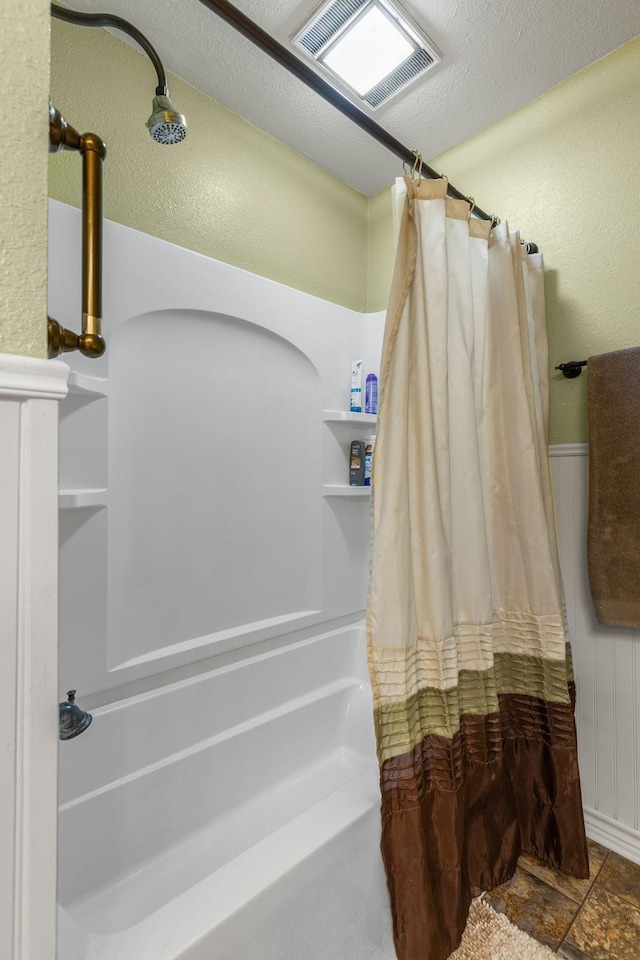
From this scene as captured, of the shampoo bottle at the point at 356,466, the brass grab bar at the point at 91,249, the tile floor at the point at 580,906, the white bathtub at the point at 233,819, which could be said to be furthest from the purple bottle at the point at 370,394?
the tile floor at the point at 580,906

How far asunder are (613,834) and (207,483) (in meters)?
1.78

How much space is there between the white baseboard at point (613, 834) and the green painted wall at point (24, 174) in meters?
2.05

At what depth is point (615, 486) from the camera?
1.41 metres

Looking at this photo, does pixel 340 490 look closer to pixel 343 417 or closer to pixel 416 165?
pixel 343 417

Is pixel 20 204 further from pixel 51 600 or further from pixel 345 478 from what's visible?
pixel 345 478

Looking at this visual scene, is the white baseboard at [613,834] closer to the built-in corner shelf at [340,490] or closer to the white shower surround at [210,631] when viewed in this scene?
the white shower surround at [210,631]

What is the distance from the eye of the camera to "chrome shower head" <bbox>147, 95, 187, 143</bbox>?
111cm

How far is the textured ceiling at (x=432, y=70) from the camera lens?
4.43 ft

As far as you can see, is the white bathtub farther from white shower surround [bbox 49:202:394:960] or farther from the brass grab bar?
the brass grab bar

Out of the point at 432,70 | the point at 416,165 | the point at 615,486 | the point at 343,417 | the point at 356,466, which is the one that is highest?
the point at 432,70

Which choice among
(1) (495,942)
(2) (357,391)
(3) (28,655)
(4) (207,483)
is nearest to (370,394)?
(2) (357,391)

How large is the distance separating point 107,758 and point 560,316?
81.1 inches

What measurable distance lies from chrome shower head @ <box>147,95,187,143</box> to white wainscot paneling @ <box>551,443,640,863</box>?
1.52m

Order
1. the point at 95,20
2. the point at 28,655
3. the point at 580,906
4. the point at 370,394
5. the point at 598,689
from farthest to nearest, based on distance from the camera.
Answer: the point at 370,394
the point at 598,689
the point at 580,906
the point at 95,20
the point at 28,655
